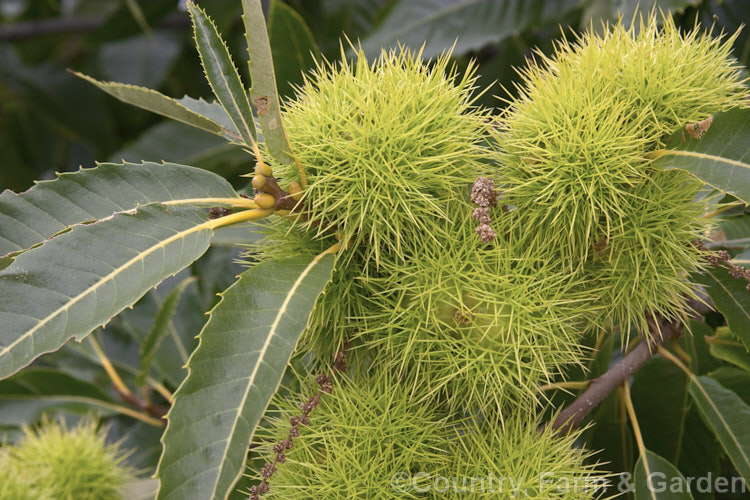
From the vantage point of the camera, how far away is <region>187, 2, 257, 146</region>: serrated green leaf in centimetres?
93

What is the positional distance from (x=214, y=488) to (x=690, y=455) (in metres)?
1.03

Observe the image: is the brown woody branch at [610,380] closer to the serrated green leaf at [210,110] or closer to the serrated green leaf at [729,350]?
the serrated green leaf at [729,350]

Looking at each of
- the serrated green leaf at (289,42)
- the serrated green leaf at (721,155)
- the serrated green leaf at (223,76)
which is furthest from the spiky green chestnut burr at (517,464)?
the serrated green leaf at (289,42)

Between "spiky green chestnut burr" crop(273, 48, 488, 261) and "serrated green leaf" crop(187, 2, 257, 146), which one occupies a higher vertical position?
"serrated green leaf" crop(187, 2, 257, 146)

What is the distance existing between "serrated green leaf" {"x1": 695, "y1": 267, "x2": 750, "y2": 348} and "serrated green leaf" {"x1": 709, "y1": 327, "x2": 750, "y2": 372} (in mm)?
109

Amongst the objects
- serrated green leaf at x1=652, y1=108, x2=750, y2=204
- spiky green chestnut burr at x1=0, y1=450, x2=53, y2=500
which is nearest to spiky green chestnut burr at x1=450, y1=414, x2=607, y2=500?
serrated green leaf at x1=652, y1=108, x2=750, y2=204

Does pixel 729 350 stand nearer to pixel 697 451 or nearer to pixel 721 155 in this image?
pixel 697 451

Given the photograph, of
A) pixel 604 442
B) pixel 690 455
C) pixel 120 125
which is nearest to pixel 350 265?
pixel 604 442

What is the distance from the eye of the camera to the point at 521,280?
2.96ft

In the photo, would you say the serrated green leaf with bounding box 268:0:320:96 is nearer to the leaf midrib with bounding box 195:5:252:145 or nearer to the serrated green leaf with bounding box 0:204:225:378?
the leaf midrib with bounding box 195:5:252:145

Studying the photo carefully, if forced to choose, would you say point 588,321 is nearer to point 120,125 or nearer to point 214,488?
Answer: point 214,488

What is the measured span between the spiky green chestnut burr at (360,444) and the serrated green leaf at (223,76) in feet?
1.25

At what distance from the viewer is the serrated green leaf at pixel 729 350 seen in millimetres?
1182

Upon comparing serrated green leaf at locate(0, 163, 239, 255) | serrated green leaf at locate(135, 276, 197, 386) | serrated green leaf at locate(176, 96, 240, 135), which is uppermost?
serrated green leaf at locate(176, 96, 240, 135)
